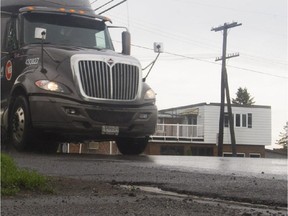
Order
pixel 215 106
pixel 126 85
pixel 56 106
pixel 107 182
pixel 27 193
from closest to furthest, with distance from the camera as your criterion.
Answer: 1. pixel 27 193
2. pixel 107 182
3. pixel 56 106
4. pixel 126 85
5. pixel 215 106

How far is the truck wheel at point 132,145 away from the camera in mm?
11227

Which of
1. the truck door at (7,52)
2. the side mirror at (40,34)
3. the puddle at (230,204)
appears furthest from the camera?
the truck door at (7,52)

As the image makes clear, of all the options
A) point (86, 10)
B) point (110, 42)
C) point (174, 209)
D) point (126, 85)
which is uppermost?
point (86, 10)

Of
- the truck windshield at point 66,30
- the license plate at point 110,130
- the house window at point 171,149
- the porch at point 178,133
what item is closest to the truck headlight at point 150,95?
the license plate at point 110,130

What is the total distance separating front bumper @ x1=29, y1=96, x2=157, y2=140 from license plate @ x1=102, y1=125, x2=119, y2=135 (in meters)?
0.06

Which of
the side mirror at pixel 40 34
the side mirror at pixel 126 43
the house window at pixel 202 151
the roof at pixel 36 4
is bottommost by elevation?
the house window at pixel 202 151

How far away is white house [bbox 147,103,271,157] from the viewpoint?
43031 mm

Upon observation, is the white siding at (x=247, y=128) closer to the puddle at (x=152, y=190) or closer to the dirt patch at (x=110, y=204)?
the puddle at (x=152, y=190)

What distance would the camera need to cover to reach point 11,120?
10258 millimetres

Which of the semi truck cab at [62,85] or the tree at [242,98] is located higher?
the tree at [242,98]

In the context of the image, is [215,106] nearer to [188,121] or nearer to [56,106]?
[188,121]

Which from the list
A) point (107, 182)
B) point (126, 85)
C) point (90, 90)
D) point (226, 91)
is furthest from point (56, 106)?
point (226, 91)

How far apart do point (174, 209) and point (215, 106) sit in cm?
4327

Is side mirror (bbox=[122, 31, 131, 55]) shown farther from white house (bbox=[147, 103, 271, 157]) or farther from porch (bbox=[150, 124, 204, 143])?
white house (bbox=[147, 103, 271, 157])
